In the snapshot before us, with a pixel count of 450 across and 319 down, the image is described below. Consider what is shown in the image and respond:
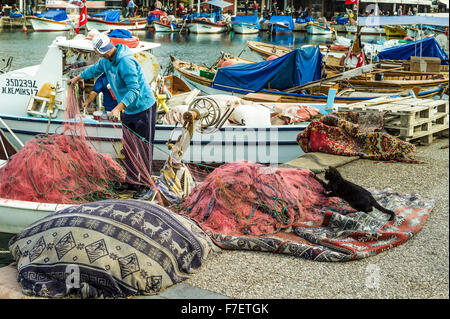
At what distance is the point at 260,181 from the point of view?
505 cm

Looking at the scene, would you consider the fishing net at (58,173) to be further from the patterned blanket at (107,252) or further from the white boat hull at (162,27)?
the white boat hull at (162,27)

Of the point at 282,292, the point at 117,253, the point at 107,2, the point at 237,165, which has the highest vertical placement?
the point at 107,2

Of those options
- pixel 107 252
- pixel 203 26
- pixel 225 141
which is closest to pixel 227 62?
pixel 225 141

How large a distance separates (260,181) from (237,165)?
331 mm

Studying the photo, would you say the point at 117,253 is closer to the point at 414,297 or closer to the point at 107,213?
the point at 107,213

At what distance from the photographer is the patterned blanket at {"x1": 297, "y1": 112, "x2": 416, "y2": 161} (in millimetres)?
7148

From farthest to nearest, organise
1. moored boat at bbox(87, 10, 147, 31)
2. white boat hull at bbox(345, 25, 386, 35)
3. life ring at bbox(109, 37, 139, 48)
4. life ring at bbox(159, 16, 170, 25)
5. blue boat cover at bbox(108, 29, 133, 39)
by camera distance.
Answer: life ring at bbox(159, 16, 170, 25), white boat hull at bbox(345, 25, 386, 35), moored boat at bbox(87, 10, 147, 31), blue boat cover at bbox(108, 29, 133, 39), life ring at bbox(109, 37, 139, 48)

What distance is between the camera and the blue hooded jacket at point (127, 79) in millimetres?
6035

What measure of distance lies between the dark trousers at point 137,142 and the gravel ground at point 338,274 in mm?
2141

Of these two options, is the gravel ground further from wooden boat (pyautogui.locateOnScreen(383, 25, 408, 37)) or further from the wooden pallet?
wooden boat (pyautogui.locateOnScreen(383, 25, 408, 37))

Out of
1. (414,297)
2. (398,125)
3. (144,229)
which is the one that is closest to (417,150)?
(398,125)

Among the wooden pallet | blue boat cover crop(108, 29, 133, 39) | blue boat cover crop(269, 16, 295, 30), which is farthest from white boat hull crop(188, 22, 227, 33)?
the wooden pallet

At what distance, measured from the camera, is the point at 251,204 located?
4973 millimetres

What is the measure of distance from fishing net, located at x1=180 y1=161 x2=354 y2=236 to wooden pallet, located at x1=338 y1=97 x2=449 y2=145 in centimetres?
285
